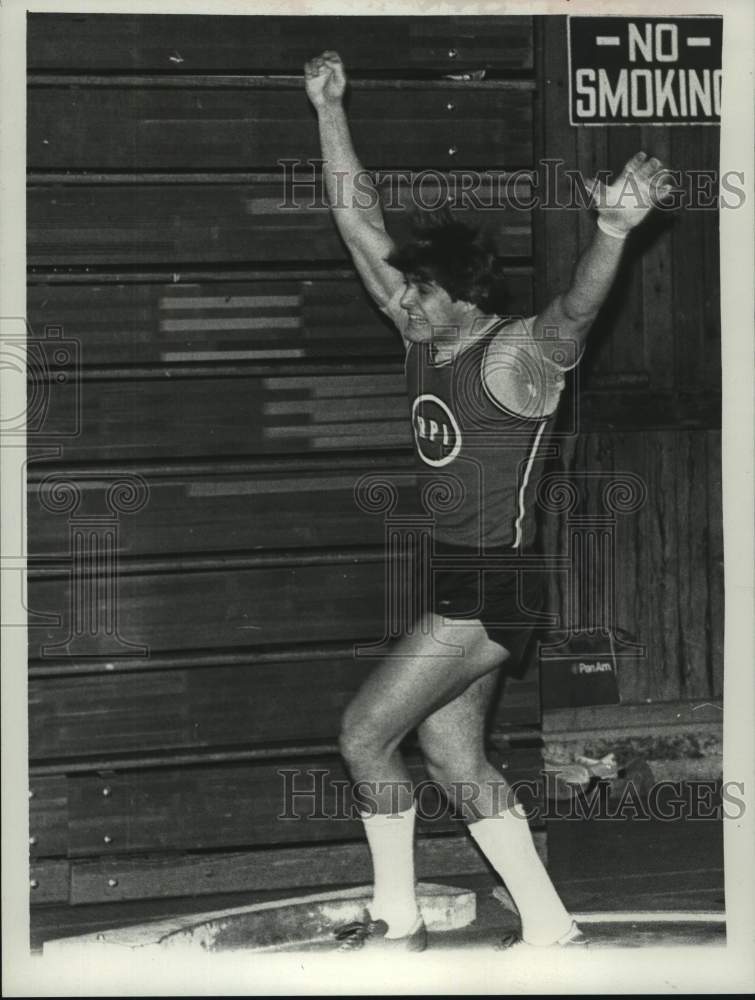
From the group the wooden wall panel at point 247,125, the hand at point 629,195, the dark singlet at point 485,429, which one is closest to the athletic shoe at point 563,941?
the dark singlet at point 485,429

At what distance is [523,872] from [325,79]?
261 cm

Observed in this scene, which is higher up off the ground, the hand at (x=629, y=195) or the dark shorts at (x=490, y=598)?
the hand at (x=629, y=195)

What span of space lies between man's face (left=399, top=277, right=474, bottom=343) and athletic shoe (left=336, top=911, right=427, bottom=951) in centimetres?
188

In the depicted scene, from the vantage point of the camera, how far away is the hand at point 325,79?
4477mm

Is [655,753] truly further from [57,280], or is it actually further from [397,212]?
[57,280]

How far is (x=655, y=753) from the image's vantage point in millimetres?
4871

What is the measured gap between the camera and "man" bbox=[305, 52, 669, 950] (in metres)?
4.32

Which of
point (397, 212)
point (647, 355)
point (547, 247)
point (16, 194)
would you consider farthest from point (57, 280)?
point (647, 355)

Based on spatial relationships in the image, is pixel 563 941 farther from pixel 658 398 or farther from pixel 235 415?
pixel 235 415

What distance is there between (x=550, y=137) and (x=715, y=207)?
60 cm

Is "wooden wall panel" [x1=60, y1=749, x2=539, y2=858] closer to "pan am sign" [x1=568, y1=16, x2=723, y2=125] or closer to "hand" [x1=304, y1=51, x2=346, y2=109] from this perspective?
"hand" [x1=304, y1=51, x2=346, y2=109]

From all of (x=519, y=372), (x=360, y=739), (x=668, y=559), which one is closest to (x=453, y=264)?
(x=519, y=372)

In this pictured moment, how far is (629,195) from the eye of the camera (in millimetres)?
4105

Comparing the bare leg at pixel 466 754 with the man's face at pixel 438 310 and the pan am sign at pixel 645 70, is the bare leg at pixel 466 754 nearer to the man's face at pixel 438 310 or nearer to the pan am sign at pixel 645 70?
the man's face at pixel 438 310
